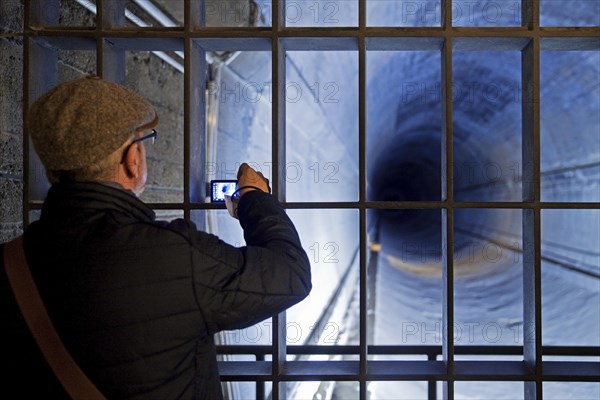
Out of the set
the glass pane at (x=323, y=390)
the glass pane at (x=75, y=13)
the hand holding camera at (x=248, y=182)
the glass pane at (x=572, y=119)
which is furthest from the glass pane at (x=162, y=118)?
the glass pane at (x=572, y=119)

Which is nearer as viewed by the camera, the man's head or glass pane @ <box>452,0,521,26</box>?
the man's head

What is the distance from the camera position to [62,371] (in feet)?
3.44

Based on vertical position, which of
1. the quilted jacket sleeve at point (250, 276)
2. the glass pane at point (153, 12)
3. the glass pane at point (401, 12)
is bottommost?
the quilted jacket sleeve at point (250, 276)

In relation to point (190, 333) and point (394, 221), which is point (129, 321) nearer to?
point (190, 333)

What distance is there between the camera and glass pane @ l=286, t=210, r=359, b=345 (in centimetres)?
414

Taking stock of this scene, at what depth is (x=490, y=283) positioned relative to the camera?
230 inches

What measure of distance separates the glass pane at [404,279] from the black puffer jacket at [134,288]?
1.84m

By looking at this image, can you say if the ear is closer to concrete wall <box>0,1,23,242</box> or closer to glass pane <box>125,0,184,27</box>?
concrete wall <box>0,1,23,242</box>

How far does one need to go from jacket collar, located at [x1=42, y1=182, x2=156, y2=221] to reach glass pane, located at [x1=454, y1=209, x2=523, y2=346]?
10.3 ft

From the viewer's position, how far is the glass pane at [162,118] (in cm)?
271

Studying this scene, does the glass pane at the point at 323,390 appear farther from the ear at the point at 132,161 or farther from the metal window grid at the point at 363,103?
the ear at the point at 132,161

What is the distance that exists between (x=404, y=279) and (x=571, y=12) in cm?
410

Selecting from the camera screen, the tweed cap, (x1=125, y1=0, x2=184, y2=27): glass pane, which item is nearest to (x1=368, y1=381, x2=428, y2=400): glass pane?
the camera screen

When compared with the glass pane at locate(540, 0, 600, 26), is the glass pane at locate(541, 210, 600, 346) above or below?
below
